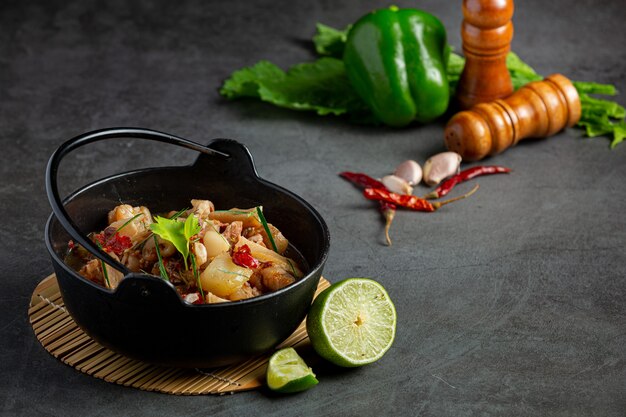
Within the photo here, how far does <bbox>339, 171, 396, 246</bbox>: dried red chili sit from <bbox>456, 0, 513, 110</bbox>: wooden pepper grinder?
865 millimetres

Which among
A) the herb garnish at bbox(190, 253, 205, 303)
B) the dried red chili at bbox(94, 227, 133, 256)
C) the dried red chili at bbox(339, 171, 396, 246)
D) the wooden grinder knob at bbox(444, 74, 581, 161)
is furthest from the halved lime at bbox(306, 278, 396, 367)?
the wooden grinder knob at bbox(444, 74, 581, 161)

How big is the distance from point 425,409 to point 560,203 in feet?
5.46

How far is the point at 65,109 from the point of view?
194 inches

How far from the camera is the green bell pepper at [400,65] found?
15.4 feet

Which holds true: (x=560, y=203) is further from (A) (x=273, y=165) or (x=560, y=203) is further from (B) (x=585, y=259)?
(A) (x=273, y=165)

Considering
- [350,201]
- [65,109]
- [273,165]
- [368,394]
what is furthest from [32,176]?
[368,394]

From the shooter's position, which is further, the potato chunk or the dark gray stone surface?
the dark gray stone surface

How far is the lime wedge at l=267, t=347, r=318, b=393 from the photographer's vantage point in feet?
9.43

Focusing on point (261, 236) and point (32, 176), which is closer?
point (261, 236)

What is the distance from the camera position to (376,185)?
4270 millimetres

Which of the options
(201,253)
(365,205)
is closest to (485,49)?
(365,205)

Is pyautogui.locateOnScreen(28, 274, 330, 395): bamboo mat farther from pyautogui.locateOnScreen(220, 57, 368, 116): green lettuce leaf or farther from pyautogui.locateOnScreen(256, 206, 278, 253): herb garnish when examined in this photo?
pyautogui.locateOnScreen(220, 57, 368, 116): green lettuce leaf

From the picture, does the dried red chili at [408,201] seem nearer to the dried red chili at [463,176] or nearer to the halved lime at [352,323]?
the dried red chili at [463,176]

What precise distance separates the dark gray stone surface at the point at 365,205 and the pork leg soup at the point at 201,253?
13.6 inches
